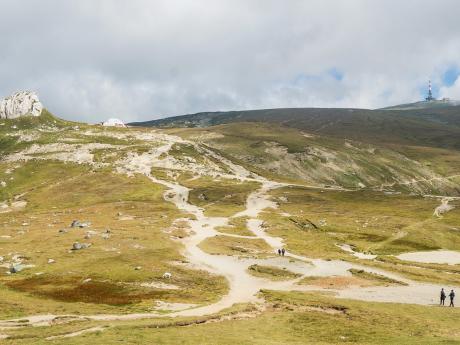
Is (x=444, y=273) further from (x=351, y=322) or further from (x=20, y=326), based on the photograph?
(x=20, y=326)

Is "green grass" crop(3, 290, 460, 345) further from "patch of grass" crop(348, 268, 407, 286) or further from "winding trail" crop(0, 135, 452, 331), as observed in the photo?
"patch of grass" crop(348, 268, 407, 286)

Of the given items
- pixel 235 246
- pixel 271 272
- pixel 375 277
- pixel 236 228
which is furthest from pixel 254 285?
pixel 236 228

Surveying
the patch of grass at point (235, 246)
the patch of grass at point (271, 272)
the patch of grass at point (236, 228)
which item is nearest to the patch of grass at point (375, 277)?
the patch of grass at point (271, 272)

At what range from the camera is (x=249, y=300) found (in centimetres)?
6944

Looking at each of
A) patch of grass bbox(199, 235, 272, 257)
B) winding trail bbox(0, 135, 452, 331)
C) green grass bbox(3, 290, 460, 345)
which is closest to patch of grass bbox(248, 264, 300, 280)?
winding trail bbox(0, 135, 452, 331)

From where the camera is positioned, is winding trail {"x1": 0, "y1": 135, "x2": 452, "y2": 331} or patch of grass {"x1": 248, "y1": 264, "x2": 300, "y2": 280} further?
patch of grass {"x1": 248, "y1": 264, "x2": 300, "y2": 280}

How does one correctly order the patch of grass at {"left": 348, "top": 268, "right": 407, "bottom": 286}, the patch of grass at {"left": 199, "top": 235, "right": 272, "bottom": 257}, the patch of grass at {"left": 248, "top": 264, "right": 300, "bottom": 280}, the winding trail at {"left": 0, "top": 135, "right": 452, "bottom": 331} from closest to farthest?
the winding trail at {"left": 0, "top": 135, "right": 452, "bottom": 331}
the patch of grass at {"left": 348, "top": 268, "right": 407, "bottom": 286}
the patch of grass at {"left": 248, "top": 264, "right": 300, "bottom": 280}
the patch of grass at {"left": 199, "top": 235, "right": 272, "bottom": 257}

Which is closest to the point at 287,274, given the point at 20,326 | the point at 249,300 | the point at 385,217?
the point at 249,300

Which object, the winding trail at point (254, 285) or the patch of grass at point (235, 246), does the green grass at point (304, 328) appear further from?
the patch of grass at point (235, 246)

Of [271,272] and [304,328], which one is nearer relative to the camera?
[304,328]

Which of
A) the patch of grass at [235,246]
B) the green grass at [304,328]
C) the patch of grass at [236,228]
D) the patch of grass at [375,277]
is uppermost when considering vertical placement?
the patch of grass at [236,228]

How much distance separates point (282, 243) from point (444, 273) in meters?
44.4

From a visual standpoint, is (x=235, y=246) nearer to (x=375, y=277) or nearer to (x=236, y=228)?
(x=236, y=228)

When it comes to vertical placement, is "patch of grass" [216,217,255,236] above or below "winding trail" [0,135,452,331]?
above
